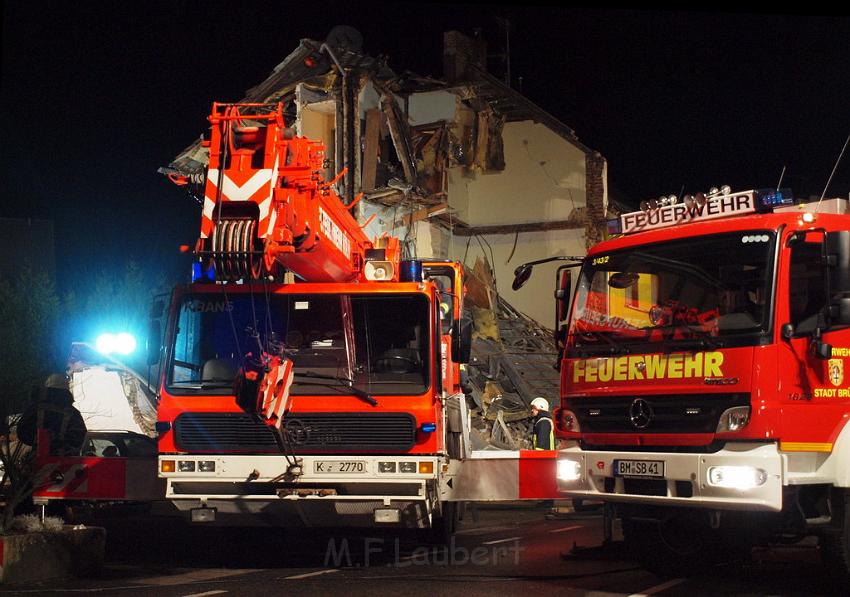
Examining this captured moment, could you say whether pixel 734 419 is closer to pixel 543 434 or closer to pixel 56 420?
pixel 543 434

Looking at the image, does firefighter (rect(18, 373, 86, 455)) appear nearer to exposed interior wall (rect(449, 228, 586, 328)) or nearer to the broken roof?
the broken roof

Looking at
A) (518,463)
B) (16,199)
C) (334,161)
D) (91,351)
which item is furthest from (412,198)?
(16,199)

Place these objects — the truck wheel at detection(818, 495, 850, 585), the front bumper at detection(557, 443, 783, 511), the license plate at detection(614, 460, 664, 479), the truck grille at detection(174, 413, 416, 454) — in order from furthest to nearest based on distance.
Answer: the truck grille at detection(174, 413, 416, 454), the license plate at detection(614, 460, 664, 479), the truck wheel at detection(818, 495, 850, 585), the front bumper at detection(557, 443, 783, 511)

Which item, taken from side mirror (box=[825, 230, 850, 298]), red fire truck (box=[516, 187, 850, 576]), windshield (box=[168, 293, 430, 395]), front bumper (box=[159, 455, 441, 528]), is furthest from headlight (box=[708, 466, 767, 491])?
windshield (box=[168, 293, 430, 395])

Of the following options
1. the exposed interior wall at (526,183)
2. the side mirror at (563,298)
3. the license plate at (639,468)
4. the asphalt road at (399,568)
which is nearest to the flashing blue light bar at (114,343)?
the asphalt road at (399,568)

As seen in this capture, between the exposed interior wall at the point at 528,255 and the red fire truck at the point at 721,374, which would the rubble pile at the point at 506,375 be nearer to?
the exposed interior wall at the point at 528,255

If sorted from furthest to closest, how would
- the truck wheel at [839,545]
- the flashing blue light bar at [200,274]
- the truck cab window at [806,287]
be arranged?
1. the flashing blue light bar at [200,274]
2. the truck cab window at [806,287]
3. the truck wheel at [839,545]

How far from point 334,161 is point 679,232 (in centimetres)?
1454

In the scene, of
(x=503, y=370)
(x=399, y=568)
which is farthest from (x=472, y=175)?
(x=399, y=568)

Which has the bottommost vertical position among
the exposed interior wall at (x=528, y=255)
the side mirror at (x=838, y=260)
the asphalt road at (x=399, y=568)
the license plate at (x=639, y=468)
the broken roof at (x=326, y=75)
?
the asphalt road at (x=399, y=568)

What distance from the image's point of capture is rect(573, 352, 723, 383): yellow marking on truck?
773cm

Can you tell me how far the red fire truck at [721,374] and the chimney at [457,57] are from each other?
1853cm

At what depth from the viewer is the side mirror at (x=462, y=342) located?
32.6ft

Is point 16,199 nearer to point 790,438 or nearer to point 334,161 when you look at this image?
point 334,161
